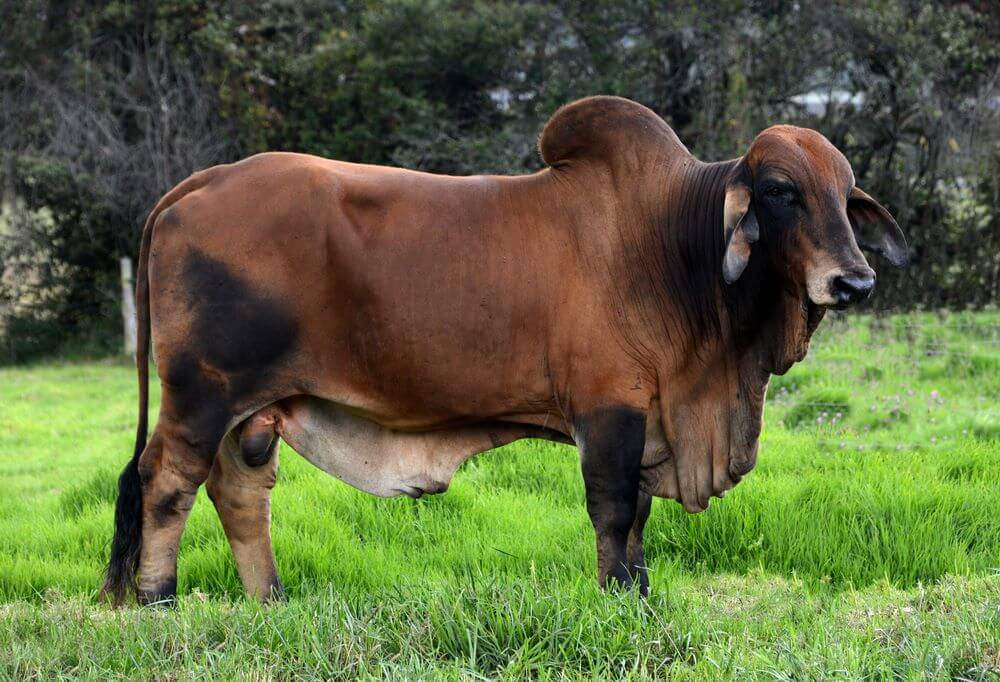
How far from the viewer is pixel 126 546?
13.4 ft

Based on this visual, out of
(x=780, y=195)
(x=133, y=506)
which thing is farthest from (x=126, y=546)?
(x=780, y=195)

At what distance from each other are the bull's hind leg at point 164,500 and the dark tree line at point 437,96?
776 cm

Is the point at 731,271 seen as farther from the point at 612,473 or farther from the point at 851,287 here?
the point at 612,473

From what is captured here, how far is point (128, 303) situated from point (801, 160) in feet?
34.6

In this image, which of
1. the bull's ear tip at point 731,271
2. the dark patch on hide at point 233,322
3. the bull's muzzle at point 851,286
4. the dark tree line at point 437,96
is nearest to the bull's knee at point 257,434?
the dark patch on hide at point 233,322

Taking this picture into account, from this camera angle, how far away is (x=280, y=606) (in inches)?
143

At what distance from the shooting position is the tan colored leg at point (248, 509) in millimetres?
4133

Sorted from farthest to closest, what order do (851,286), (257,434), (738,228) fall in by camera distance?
1. (257,434)
2. (738,228)
3. (851,286)

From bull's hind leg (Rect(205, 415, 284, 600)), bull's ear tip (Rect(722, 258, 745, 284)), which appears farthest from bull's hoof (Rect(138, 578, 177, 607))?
bull's ear tip (Rect(722, 258, 745, 284))

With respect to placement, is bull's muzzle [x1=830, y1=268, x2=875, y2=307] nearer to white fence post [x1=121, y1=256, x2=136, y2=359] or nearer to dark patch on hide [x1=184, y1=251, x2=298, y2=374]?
dark patch on hide [x1=184, y1=251, x2=298, y2=374]

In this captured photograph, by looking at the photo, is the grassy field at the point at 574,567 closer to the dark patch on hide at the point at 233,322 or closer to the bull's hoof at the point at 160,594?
the bull's hoof at the point at 160,594

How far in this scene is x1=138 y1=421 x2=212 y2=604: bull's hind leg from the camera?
12.7 ft

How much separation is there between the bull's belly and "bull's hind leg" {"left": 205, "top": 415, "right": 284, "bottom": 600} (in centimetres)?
16

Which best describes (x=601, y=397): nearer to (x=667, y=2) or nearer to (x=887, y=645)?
(x=887, y=645)
